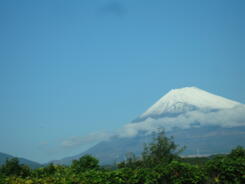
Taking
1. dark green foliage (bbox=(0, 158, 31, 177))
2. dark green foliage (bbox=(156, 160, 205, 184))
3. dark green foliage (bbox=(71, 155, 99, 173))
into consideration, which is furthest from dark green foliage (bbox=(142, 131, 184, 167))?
dark green foliage (bbox=(156, 160, 205, 184))

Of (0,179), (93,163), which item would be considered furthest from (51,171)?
(0,179)

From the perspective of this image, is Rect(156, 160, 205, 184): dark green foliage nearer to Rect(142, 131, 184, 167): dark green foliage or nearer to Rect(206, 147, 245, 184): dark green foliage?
Rect(206, 147, 245, 184): dark green foliage

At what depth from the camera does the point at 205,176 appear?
21.3 metres

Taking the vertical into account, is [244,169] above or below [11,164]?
below

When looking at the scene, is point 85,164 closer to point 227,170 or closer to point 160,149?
point 227,170

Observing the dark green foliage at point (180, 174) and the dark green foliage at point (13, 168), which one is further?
the dark green foliage at point (13, 168)

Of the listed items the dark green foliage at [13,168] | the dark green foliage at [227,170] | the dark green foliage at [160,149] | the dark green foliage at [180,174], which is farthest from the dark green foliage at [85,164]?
the dark green foliage at [160,149]

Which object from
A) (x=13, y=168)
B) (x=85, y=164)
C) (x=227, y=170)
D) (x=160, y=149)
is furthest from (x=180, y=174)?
(x=160, y=149)

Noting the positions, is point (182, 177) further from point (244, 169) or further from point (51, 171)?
point (51, 171)

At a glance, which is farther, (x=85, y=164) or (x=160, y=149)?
(x=160, y=149)

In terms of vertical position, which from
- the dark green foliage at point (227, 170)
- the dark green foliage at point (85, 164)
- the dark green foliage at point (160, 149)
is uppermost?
the dark green foliage at point (160, 149)

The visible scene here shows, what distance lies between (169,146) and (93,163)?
1606cm

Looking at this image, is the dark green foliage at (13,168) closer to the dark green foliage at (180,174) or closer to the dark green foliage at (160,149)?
the dark green foliage at (160,149)

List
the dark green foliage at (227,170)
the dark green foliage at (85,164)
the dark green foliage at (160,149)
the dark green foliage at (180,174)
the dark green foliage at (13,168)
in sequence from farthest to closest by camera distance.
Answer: the dark green foliage at (160,149) → the dark green foliage at (13,168) → the dark green foliage at (85,164) → the dark green foliage at (227,170) → the dark green foliage at (180,174)
